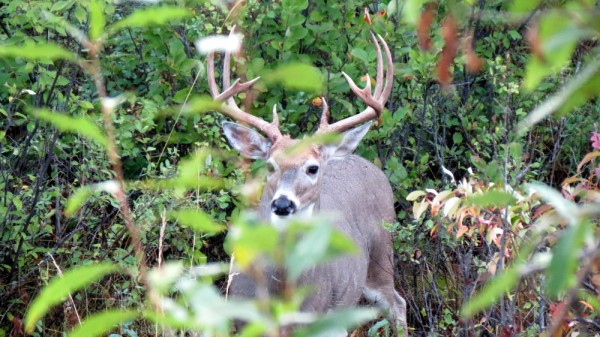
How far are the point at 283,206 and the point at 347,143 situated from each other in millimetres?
970

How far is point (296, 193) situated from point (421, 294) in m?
1.49

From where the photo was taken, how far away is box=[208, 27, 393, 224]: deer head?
18.6ft

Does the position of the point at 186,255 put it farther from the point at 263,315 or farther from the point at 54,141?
the point at 263,315

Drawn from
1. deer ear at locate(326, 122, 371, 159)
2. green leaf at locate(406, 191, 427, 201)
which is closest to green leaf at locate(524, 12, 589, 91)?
green leaf at locate(406, 191, 427, 201)

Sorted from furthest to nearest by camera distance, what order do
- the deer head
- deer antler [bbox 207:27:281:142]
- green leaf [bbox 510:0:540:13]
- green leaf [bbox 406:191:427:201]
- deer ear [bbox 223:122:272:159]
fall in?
deer ear [bbox 223:122:272:159]
deer antler [bbox 207:27:281:142]
the deer head
green leaf [bbox 406:191:427:201]
green leaf [bbox 510:0:540:13]

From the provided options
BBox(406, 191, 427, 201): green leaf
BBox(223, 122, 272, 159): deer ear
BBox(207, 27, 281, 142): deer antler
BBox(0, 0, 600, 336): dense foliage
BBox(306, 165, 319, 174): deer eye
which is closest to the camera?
BBox(406, 191, 427, 201): green leaf

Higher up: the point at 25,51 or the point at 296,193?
the point at 25,51

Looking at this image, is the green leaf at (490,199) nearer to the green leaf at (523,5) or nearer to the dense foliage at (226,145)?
the green leaf at (523,5)

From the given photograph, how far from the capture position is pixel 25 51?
132 centimetres

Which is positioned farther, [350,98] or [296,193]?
[350,98]

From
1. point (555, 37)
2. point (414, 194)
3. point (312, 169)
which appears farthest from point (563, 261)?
point (312, 169)

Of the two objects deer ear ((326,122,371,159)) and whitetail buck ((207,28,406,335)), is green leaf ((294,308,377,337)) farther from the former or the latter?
deer ear ((326,122,371,159))

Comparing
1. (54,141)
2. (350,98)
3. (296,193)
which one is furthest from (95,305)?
(350,98)

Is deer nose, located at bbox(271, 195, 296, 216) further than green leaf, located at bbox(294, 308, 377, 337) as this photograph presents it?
Yes
